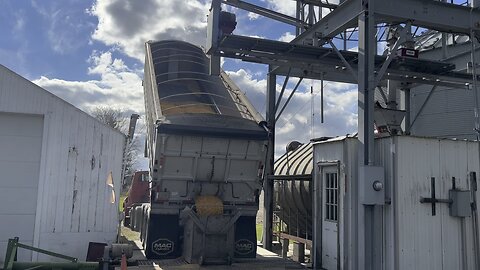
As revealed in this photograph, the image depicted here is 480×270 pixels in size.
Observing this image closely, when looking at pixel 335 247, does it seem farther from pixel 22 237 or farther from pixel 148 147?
pixel 22 237

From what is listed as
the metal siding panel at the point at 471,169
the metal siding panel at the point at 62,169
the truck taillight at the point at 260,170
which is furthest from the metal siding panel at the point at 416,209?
the metal siding panel at the point at 62,169

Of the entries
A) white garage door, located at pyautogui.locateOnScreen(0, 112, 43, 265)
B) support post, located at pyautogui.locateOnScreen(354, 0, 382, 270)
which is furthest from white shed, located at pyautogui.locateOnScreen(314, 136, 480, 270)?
white garage door, located at pyautogui.locateOnScreen(0, 112, 43, 265)

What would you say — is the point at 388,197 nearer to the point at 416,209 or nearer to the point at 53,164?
the point at 416,209

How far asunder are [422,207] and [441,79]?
4.97 metres

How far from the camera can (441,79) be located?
11.7 m

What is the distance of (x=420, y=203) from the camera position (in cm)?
817

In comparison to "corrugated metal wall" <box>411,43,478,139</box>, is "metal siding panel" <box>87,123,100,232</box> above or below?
below

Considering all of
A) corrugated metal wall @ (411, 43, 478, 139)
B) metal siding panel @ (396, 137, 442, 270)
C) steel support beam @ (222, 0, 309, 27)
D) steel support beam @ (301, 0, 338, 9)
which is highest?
steel support beam @ (301, 0, 338, 9)

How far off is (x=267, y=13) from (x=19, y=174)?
7.35m

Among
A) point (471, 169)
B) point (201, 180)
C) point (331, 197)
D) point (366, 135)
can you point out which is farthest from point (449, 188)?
point (201, 180)

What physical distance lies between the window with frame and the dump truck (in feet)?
5.97

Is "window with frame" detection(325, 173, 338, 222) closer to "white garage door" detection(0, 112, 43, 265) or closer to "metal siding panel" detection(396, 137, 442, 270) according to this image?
"metal siding panel" detection(396, 137, 442, 270)

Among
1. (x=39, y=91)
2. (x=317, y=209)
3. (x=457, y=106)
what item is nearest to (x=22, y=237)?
(x=39, y=91)

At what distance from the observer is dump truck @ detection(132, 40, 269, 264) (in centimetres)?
992
